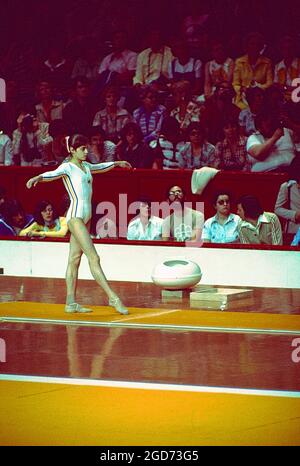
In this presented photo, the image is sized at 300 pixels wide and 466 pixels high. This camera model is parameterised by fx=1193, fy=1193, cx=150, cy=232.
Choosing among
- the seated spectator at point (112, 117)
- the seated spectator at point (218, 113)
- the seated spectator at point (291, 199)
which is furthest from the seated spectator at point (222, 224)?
the seated spectator at point (112, 117)

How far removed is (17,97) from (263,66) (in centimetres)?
434

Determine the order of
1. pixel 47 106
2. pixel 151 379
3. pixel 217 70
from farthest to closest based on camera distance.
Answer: pixel 47 106 → pixel 217 70 → pixel 151 379

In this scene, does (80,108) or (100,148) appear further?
(80,108)

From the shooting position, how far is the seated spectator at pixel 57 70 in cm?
1916

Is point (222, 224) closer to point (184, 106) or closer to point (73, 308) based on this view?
point (184, 106)

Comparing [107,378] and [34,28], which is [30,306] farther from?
[34,28]

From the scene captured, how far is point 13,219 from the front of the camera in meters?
17.4

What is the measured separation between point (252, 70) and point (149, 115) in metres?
1.65

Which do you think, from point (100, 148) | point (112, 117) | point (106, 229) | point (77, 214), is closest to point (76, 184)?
point (77, 214)

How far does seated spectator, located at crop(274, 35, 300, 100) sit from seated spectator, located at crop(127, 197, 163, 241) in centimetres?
267

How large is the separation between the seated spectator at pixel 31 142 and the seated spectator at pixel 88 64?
106 centimetres

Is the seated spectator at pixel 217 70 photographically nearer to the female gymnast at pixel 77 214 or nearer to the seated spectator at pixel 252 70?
the seated spectator at pixel 252 70

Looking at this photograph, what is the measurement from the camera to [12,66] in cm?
1984

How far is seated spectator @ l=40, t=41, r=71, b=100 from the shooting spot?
19.2m
